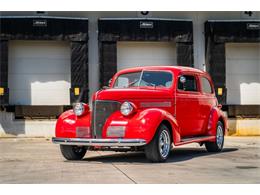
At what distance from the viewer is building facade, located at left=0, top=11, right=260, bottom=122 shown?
20281 millimetres

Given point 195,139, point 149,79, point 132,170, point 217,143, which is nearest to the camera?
point 132,170

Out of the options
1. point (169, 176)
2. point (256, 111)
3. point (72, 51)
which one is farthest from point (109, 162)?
point (256, 111)

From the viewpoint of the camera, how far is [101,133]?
9.11m

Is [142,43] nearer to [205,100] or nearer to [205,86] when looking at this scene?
[205,86]

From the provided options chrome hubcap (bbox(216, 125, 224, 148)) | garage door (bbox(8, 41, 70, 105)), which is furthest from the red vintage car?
garage door (bbox(8, 41, 70, 105))

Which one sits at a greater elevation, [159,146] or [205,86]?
[205,86]

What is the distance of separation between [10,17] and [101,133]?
1253cm

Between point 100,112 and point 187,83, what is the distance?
255 centimetres

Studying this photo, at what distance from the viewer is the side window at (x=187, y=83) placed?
1037 cm

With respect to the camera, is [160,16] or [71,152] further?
[160,16]

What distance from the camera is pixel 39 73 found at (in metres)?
20.6

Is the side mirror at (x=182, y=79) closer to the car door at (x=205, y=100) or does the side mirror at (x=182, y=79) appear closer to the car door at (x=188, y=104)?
the car door at (x=188, y=104)

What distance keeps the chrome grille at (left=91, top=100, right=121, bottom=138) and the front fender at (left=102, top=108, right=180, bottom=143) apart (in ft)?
0.32

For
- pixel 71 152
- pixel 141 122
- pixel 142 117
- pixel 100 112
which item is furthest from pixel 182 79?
pixel 71 152
